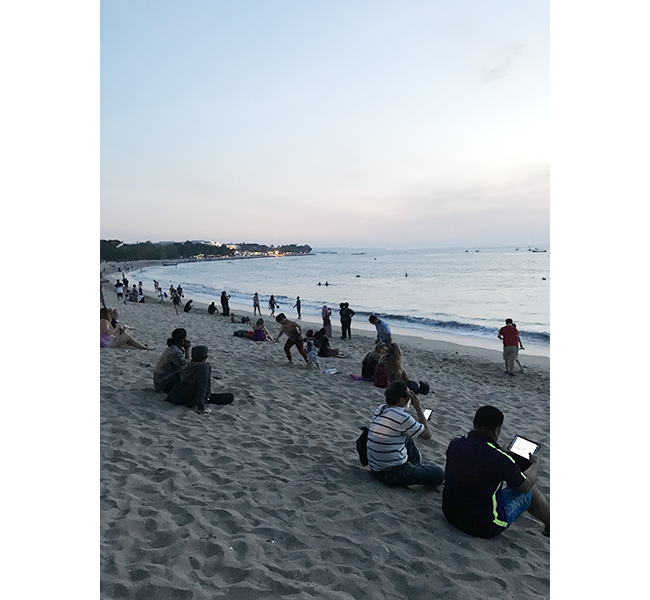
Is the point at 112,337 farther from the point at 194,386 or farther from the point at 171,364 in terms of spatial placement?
the point at 194,386

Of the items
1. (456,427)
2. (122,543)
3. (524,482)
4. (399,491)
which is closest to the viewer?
(122,543)

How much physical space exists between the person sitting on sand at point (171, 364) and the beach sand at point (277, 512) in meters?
0.25

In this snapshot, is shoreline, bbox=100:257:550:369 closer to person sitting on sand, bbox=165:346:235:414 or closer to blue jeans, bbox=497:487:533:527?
person sitting on sand, bbox=165:346:235:414

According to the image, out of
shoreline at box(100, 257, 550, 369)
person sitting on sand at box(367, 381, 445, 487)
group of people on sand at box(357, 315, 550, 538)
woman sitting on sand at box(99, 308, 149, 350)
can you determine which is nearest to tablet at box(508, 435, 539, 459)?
group of people on sand at box(357, 315, 550, 538)

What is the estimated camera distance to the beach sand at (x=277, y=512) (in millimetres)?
2625

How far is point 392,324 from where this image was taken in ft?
71.2

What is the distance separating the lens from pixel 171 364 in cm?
611

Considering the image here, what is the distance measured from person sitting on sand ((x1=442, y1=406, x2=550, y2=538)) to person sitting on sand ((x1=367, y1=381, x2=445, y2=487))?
21.0 inches

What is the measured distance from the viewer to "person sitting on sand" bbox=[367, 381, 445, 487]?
3.77m

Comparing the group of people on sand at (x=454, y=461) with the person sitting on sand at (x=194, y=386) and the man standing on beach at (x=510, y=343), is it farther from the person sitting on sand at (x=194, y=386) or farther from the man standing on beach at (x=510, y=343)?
the man standing on beach at (x=510, y=343)
